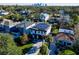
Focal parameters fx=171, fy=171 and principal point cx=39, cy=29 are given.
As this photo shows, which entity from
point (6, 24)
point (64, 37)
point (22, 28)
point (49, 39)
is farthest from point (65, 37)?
point (6, 24)

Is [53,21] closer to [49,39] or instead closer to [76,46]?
[49,39]

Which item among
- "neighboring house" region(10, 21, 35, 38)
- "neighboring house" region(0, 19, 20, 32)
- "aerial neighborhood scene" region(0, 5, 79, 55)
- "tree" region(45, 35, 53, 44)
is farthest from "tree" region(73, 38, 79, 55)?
"neighboring house" region(0, 19, 20, 32)

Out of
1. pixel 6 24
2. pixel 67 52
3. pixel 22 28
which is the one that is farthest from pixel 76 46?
pixel 6 24

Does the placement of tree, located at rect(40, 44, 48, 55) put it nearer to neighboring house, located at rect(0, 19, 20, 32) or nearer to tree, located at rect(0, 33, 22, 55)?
tree, located at rect(0, 33, 22, 55)

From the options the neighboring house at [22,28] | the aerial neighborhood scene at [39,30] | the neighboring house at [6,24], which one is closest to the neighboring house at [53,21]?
the aerial neighborhood scene at [39,30]

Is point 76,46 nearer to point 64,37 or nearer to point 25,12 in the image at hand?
point 64,37

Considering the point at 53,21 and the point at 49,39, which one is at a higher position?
the point at 53,21

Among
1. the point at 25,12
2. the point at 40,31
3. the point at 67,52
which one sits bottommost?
the point at 67,52

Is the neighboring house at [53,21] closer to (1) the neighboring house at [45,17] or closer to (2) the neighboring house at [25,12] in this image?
(1) the neighboring house at [45,17]
